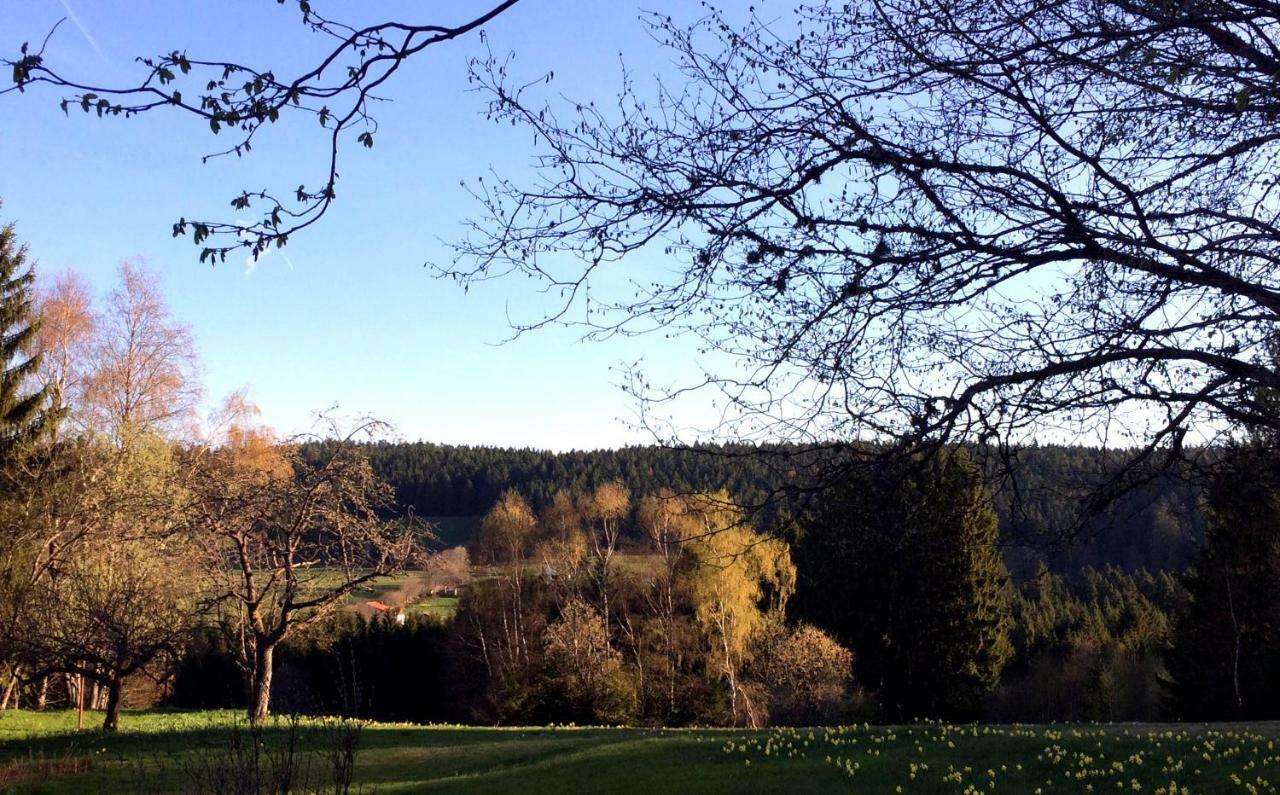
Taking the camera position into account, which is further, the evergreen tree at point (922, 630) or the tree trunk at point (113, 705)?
the evergreen tree at point (922, 630)

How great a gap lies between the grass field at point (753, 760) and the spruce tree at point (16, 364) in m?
9.74

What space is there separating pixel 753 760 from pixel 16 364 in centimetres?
2331

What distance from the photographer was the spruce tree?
23.6 metres

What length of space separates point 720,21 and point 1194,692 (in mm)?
30809

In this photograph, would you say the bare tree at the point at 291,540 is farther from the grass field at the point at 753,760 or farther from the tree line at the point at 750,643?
the tree line at the point at 750,643

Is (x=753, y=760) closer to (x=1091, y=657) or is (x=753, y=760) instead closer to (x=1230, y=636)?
(x=1230, y=636)

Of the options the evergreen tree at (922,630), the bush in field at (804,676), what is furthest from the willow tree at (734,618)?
the evergreen tree at (922,630)

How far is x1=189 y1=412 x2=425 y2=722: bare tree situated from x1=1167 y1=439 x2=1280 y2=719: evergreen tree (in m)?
22.3

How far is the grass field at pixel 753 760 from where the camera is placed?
30.8 ft

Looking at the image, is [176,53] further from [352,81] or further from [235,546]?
[235,546]

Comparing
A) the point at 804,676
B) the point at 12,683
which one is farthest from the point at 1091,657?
the point at 12,683

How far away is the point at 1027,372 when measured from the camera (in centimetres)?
424

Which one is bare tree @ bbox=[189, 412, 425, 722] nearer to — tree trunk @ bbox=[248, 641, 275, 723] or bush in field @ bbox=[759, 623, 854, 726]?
tree trunk @ bbox=[248, 641, 275, 723]

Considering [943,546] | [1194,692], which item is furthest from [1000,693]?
[943,546]
